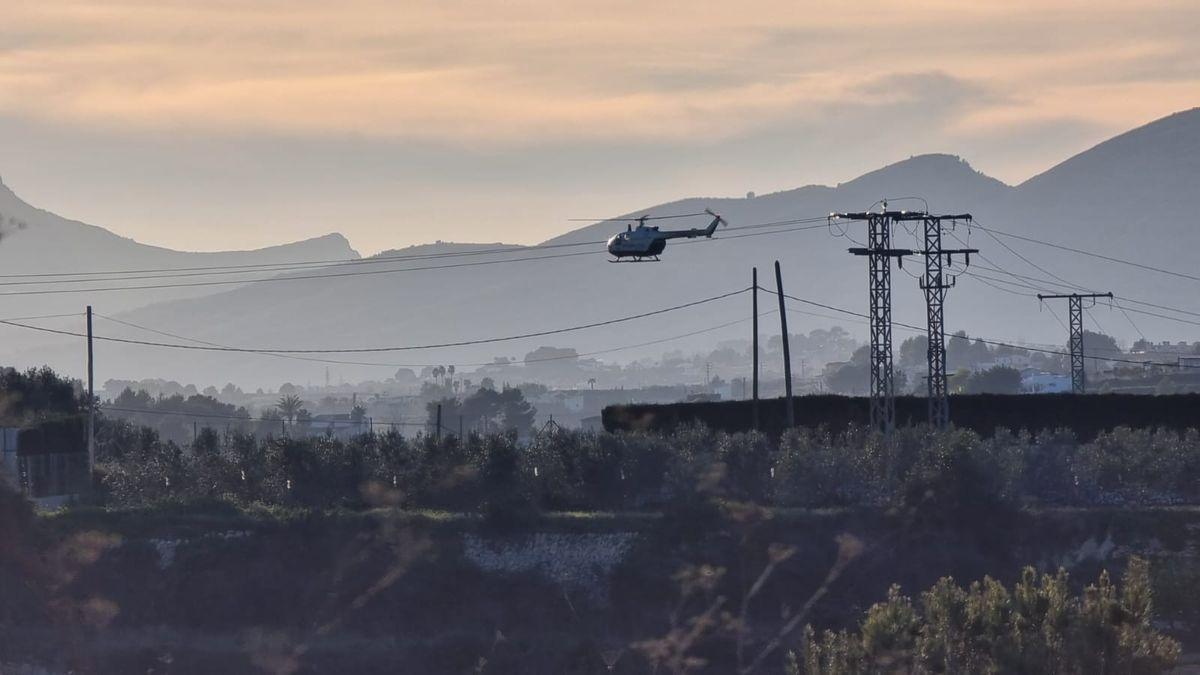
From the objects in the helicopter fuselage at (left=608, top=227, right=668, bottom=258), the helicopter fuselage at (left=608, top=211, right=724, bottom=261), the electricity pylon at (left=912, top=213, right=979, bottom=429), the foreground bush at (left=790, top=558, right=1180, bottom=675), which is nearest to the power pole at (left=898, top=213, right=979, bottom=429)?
the electricity pylon at (left=912, top=213, right=979, bottom=429)

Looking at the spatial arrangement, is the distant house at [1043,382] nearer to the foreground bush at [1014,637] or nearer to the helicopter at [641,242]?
the helicopter at [641,242]

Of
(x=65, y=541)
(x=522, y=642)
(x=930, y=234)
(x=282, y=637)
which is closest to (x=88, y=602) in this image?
(x=65, y=541)

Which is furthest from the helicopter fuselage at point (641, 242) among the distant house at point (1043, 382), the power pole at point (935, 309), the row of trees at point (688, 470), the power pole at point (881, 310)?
the distant house at point (1043, 382)

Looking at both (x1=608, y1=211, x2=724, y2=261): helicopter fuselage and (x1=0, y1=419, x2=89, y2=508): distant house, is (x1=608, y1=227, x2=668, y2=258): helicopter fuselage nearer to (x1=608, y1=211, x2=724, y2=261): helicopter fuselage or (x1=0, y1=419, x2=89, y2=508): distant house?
(x1=608, y1=211, x2=724, y2=261): helicopter fuselage

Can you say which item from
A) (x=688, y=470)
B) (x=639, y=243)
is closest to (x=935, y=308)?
(x=688, y=470)

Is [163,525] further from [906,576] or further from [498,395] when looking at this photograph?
[498,395]

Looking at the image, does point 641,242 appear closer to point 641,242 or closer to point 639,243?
point 641,242
